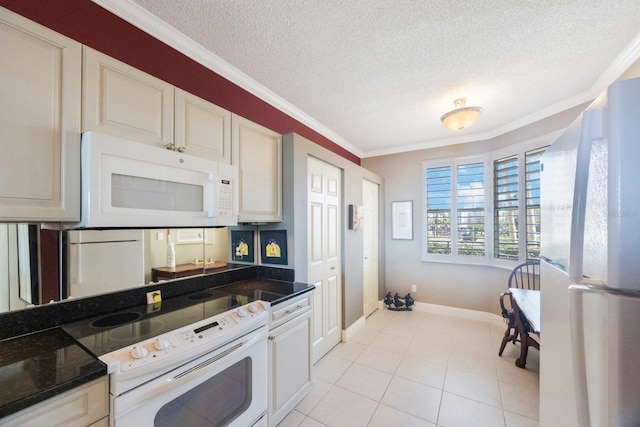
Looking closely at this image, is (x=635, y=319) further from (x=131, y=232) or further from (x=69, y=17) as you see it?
(x=69, y=17)

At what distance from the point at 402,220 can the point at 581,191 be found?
3.57 m

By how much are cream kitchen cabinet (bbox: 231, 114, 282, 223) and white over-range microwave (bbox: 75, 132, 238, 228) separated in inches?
7.7

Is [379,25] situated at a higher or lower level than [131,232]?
higher

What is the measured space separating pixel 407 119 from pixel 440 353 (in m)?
2.73

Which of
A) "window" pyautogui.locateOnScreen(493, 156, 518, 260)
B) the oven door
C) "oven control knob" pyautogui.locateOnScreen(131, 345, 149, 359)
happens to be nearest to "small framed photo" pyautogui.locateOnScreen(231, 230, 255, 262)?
the oven door

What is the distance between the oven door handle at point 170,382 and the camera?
1.00 m

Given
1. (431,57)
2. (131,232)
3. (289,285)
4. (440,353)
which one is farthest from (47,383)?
(440,353)

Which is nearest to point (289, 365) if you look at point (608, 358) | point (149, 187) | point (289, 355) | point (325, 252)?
point (289, 355)

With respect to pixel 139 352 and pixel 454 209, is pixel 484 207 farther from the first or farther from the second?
pixel 139 352

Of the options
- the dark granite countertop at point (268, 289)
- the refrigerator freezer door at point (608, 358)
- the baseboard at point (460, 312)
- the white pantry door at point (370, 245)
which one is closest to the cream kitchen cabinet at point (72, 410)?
the dark granite countertop at point (268, 289)

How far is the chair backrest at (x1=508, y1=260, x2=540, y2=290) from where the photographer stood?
3018mm

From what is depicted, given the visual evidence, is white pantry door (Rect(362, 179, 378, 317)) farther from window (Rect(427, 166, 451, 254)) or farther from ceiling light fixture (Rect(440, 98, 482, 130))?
ceiling light fixture (Rect(440, 98, 482, 130))

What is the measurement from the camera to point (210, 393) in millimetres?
1336

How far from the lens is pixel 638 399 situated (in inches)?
22.4
